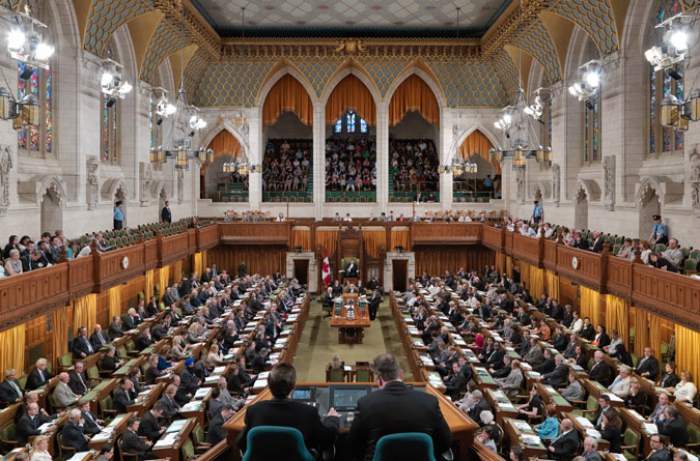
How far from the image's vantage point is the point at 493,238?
2320 cm

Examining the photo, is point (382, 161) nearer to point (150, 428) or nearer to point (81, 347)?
point (81, 347)

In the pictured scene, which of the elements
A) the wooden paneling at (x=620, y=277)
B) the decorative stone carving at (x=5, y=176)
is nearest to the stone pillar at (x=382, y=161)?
the wooden paneling at (x=620, y=277)

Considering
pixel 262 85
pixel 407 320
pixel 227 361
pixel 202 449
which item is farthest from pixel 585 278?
pixel 262 85

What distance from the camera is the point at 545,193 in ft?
77.6

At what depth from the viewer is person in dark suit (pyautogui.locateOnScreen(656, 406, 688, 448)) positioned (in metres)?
8.59

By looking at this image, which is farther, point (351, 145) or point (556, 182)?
point (351, 145)

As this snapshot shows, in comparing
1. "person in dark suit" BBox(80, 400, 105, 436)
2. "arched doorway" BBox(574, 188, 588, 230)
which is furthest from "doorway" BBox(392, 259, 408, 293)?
"person in dark suit" BBox(80, 400, 105, 436)

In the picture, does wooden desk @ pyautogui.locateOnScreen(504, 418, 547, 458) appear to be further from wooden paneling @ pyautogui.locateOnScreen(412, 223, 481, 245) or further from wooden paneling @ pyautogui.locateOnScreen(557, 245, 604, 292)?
wooden paneling @ pyautogui.locateOnScreen(412, 223, 481, 245)

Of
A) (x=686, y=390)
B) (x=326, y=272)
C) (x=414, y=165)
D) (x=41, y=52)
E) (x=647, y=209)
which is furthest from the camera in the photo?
(x=414, y=165)

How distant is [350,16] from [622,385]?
767 inches

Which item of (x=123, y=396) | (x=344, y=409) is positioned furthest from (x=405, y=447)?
(x=123, y=396)

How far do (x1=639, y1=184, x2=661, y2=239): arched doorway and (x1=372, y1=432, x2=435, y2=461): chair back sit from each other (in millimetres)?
14879

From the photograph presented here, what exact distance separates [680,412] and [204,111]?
2425cm

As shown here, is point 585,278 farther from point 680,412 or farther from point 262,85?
point 262,85
